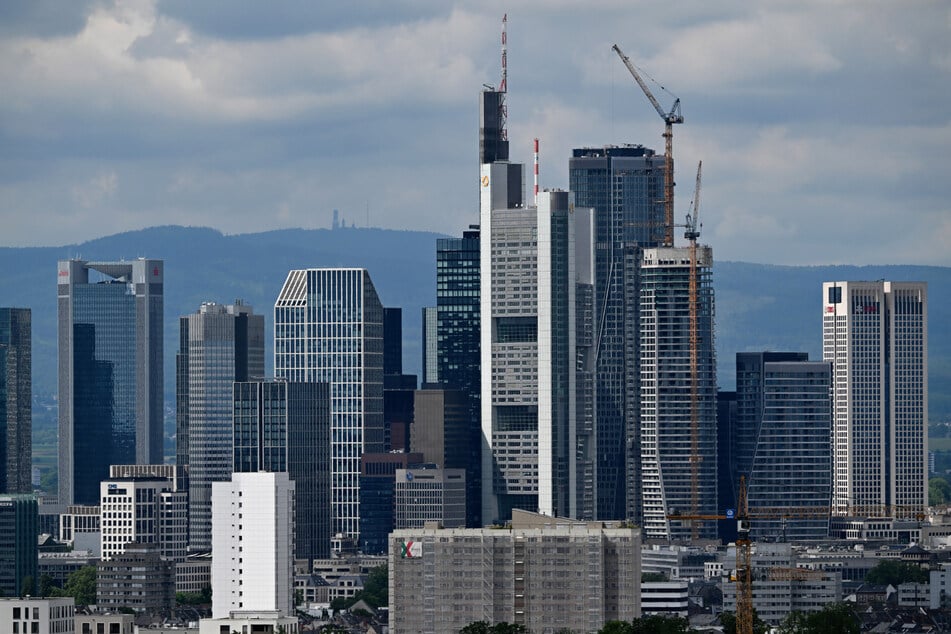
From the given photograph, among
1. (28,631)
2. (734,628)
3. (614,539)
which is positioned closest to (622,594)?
(614,539)

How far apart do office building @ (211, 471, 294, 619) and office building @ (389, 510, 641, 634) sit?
A: 1344 cm

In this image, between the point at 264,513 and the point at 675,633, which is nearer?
the point at 675,633

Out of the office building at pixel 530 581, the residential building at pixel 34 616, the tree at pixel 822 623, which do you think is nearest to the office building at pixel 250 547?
the office building at pixel 530 581

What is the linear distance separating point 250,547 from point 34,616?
23.0 metres

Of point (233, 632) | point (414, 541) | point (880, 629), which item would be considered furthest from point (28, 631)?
point (880, 629)

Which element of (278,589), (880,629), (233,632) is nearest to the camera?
(233,632)

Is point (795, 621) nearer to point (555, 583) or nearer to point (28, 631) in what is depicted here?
point (555, 583)

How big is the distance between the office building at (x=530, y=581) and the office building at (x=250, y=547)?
1344cm

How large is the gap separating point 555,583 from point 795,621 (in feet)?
87.2

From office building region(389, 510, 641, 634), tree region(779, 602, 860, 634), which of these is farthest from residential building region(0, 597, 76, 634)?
tree region(779, 602, 860, 634)

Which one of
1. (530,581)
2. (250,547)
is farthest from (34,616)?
(530,581)

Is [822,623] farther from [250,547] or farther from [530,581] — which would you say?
[250,547]

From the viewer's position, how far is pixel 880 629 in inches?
7712

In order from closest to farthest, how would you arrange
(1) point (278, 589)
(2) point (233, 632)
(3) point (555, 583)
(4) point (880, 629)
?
(2) point (233, 632)
(3) point (555, 583)
(1) point (278, 589)
(4) point (880, 629)
